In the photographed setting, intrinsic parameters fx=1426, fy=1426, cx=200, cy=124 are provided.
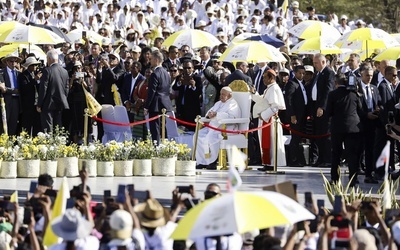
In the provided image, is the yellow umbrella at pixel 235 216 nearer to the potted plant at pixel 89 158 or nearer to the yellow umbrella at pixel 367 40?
the potted plant at pixel 89 158

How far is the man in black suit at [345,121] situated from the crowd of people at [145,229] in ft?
23.6

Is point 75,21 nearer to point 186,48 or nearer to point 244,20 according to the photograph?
point 244,20

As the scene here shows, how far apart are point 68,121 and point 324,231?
15.7m

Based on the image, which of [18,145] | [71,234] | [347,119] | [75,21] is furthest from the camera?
[75,21]

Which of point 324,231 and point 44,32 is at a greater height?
point 44,32

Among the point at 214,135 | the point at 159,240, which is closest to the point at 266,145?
the point at 214,135

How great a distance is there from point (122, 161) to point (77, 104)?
14.2ft

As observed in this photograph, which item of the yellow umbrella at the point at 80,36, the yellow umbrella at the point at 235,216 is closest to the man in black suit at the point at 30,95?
the yellow umbrella at the point at 80,36

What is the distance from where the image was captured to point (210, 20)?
41656 millimetres

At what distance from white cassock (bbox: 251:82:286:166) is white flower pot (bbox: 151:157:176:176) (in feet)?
7.07

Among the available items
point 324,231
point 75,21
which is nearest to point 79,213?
point 324,231

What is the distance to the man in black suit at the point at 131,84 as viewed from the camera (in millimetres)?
27125

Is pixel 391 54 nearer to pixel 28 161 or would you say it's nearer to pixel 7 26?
pixel 7 26

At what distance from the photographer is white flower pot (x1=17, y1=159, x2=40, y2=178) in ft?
74.3
